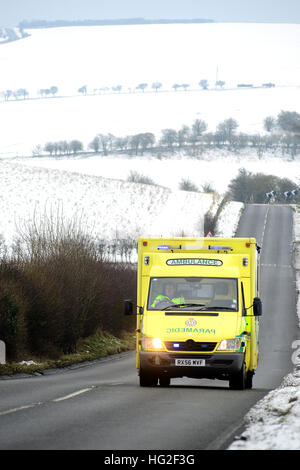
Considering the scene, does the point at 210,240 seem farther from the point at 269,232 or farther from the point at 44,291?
the point at 269,232

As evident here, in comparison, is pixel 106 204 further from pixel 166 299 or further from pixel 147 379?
pixel 147 379

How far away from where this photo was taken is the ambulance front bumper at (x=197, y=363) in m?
17.7

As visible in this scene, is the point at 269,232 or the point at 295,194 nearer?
the point at 269,232

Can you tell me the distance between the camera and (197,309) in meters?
18.3

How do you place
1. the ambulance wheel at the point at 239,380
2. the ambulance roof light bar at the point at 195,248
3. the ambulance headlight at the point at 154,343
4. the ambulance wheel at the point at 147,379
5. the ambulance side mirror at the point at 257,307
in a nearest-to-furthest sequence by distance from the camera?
1. the ambulance headlight at the point at 154,343
2. the ambulance wheel at the point at 239,380
3. the ambulance side mirror at the point at 257,307
4. the ambulance wheel at the point at 147,379
5. the ambulance roof light bar at the point at 195,248

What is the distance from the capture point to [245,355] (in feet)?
61.2

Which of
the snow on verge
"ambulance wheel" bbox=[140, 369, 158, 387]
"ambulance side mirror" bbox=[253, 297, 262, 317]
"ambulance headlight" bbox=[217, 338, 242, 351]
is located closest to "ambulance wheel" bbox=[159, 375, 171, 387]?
"ambulance wheel" bbox=[140, 369, 158, 387]

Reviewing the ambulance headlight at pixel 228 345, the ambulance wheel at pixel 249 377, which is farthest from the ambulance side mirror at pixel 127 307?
the ambulance wheel at pixel 249 377

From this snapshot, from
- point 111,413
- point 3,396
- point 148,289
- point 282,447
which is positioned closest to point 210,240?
point 148,289

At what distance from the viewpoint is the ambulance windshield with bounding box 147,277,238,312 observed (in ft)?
61.1

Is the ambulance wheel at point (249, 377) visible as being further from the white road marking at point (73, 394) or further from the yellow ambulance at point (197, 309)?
the white road marking at point (73, 394)

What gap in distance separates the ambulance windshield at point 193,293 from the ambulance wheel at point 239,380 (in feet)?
4.14

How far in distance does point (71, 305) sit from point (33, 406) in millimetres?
19139

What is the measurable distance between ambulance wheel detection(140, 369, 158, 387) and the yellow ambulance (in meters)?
0.02
